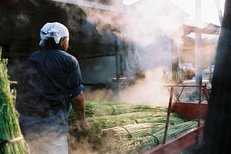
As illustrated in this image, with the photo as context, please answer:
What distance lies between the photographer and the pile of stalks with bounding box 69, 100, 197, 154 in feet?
13.0

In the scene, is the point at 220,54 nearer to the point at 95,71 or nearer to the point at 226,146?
the point at 226,146

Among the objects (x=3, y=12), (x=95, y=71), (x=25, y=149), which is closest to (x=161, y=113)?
(x=25, y=149)

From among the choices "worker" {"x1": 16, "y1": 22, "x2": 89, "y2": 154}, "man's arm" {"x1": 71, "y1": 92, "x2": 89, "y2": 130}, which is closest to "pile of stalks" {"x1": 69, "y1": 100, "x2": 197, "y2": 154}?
"man's arm" {"x1": 71, "y1": 92, "x2": 89, "y2": 130}

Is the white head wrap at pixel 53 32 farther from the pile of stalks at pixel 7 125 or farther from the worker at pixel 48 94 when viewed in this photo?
the pile of stalks at pixel 7 125

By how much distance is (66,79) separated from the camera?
302cm

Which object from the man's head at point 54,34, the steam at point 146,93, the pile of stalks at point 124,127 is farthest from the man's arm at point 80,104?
the steam at point 146,93

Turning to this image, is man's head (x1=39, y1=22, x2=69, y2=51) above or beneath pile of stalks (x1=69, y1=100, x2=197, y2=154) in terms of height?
above

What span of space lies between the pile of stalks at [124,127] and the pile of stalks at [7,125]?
1.93 meters

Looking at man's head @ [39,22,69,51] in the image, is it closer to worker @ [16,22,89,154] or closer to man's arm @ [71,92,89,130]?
worker @ [16,22,89,154]

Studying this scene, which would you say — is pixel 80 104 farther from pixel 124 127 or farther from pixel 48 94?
pixel 124 127

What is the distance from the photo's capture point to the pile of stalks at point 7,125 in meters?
1.92

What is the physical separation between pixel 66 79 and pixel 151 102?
192 inches

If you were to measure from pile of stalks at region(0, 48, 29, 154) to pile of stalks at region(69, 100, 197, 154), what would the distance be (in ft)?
6.32

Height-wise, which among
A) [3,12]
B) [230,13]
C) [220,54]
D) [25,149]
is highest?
[3,12]
